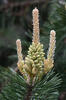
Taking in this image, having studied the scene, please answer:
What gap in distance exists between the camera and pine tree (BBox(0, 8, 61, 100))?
0.60 meters

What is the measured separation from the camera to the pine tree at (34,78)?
60cm

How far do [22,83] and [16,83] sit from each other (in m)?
0.02

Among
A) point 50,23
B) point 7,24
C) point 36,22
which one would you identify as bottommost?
point 36,22

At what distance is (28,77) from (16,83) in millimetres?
40

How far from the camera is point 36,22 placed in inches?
23.0

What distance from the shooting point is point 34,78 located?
626 millimetres

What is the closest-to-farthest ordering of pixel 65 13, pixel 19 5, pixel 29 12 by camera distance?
1. pixel 65 13
2. pixel 19 5
3. pixel 29 12

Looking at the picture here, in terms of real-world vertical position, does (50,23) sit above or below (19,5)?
below

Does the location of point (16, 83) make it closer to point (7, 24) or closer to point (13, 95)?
point (13, 95)

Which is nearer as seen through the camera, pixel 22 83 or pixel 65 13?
pixel 22 83

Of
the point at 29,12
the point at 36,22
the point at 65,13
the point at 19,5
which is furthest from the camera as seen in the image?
the point at 29,12

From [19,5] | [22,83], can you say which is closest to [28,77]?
[22,83]

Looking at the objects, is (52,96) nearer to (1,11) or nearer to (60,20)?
(60,20)

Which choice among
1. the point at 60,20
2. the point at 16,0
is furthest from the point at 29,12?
the point at 60,20
